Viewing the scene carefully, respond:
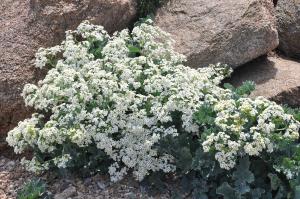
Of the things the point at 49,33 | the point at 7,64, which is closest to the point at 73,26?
the point at 49,33

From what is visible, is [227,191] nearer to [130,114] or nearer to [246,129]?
[246,129]

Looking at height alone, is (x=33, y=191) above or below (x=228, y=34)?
below

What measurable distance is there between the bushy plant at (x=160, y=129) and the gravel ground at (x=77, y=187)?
0.13 metres

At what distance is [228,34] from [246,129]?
186cm

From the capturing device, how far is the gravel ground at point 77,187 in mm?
5762

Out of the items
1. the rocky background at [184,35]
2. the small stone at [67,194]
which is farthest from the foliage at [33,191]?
the rocky background at [184,35]

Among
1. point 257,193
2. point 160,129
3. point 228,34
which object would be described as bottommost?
point 257,193

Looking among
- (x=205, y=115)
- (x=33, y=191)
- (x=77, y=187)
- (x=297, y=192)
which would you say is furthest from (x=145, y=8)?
(x=297, y=192)

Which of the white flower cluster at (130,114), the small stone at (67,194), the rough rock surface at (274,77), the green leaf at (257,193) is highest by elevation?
the white flower cluster at (130,114)

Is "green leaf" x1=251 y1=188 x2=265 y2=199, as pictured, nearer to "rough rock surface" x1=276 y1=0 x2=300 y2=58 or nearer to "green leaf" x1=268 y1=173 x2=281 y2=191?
"green leaf" x1=268 y1=173 x2=281 y2=191

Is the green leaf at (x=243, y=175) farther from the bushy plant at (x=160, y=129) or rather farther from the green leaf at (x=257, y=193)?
the green leaf at (x=257, y=193)

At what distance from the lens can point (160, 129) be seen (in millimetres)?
5594

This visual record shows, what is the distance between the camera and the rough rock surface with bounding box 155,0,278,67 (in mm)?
6918

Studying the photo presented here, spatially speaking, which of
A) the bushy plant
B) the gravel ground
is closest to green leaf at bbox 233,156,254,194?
the bushy plant
